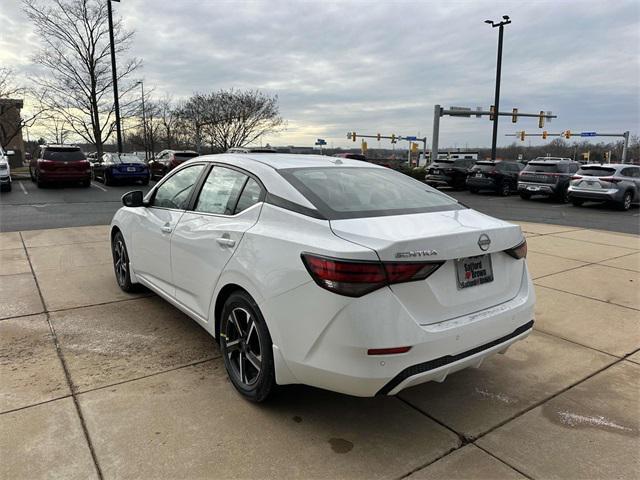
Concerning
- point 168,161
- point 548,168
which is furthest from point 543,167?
point 168,161

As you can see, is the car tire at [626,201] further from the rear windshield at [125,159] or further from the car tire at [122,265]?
the rear windshield at [125,159]

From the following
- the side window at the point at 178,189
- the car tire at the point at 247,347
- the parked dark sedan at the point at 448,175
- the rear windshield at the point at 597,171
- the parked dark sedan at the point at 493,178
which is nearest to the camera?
the car tire at the point at 247,347

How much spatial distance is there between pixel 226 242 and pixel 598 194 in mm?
16743

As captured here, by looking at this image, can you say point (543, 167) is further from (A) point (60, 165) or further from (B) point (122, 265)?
(A) point (60, 165)

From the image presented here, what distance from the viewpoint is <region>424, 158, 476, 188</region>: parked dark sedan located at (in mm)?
22969

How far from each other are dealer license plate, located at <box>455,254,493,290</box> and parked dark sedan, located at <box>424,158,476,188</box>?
2068 centimetres

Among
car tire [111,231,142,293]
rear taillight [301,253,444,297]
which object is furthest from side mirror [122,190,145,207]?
rear taillight [301,253,444,297]

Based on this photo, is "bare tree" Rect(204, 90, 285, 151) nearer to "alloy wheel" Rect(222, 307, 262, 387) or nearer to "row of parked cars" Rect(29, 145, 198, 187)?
"row of parked cars" Rect(29, 145, 198, 187)

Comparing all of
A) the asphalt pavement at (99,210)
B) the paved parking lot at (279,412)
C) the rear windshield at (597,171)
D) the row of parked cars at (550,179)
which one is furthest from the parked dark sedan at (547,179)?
the paved parking lot at (279,412)

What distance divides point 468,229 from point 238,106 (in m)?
A: 30.6

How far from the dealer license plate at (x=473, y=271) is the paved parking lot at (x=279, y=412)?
2.93 ft

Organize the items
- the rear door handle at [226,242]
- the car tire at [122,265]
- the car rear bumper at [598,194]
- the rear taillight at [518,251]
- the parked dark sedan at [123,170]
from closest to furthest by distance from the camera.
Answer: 1. the rear taillight at [518,251]
2. the rear door handle at [226,242]
3. the car tire at [122,265]
4. the car rear bumper at [598,194]
5. the parked dark sedan at [123,170]

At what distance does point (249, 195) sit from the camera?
10.6 ft

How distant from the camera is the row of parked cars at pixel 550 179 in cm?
1648
